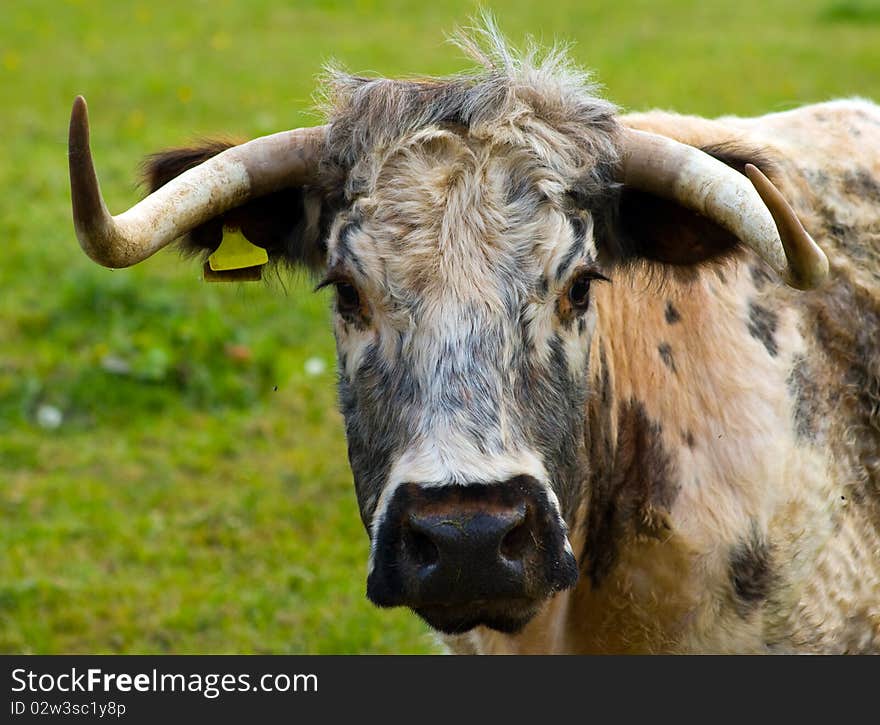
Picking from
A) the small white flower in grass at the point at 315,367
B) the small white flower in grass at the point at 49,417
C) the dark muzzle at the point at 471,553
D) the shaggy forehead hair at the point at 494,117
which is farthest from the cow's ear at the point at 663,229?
the small white flower in grass at the point at 49,417

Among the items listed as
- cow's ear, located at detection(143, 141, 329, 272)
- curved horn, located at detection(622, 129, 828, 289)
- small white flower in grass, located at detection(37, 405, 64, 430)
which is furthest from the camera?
small white flower in grass, located at detection(37, 405, 64, 430)

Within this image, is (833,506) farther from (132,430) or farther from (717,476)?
(132,430)

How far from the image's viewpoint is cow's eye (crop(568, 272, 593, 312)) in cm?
379

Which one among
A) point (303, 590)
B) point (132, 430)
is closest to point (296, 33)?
point (132, 430)

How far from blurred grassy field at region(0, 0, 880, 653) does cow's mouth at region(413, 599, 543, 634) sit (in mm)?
1753

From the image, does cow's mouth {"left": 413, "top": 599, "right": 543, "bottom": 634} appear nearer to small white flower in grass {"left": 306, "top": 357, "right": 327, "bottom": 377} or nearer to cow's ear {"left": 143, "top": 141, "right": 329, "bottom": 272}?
cow's ear {"left": 143, "top": 141, "right": 329, "bottom": 272}

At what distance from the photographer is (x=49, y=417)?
8.05 m

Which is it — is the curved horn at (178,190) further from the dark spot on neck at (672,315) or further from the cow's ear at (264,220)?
the dark spot on neck at (672,315)

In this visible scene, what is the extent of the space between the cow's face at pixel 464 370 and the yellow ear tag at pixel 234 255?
0.42m

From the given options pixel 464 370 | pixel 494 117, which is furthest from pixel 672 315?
pixel 464 370

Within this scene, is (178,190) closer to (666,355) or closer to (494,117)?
(494,117)

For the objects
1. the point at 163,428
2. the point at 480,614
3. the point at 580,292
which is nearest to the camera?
the point at 480,614

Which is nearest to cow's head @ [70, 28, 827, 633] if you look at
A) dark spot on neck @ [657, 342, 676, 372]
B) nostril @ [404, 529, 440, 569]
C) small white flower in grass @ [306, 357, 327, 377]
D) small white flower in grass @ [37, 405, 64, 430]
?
nostril @ [404, 529, 440, 569]

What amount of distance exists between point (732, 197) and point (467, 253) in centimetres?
76
